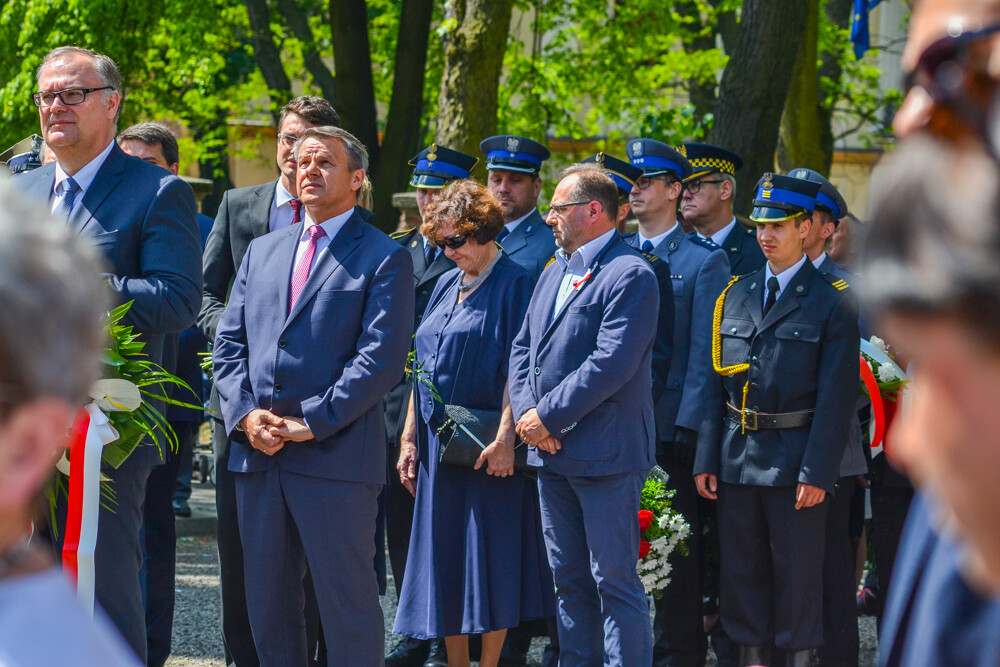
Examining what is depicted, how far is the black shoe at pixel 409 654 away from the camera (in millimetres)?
5867

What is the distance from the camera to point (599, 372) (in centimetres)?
486

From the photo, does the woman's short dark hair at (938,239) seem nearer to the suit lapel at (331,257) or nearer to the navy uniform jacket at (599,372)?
the suit lapel at (331,257)

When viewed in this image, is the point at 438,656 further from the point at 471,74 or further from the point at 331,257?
the point at 471,74

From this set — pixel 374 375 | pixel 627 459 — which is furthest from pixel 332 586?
pixel 627 459

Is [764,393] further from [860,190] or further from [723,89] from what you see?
[860,190]

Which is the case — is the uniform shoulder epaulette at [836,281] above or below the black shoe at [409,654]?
above

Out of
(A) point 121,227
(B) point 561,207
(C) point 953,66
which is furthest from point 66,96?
(C) point 953,66

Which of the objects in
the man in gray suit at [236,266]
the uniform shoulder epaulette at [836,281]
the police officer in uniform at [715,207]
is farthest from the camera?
the police officer in uniform at [715,207]

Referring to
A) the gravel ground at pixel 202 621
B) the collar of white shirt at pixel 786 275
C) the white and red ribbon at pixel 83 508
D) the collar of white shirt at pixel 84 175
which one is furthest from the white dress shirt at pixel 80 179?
the collar of white shirt at pixel 786 275

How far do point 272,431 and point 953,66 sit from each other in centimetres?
369

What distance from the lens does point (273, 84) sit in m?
15.0

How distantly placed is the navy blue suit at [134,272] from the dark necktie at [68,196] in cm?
4

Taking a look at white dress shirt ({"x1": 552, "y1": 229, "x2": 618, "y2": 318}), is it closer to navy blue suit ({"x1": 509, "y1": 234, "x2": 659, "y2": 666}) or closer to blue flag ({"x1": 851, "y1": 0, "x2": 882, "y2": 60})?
navy blue suit ({"x1": 509, "y1": 234, "x2": 659, "y2": 666})

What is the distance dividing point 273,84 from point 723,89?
7.15m
